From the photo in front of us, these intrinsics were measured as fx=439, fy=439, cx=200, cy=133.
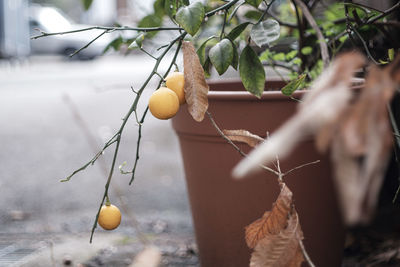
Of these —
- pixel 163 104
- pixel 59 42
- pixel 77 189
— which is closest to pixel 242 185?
pixel 163 104

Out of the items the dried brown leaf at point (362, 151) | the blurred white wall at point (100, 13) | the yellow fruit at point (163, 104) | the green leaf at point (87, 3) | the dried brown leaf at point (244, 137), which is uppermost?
the blurred white wall at point (100, 13)

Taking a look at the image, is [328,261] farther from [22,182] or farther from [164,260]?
[22,182]

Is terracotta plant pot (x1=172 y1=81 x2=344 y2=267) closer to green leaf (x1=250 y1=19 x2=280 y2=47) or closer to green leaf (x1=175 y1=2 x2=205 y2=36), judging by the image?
green leaf (x1=250 y1=19 x2=280 y2=47)

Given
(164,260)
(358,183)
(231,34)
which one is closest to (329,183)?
(231,34)

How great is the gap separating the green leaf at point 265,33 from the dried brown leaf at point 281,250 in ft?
1.11

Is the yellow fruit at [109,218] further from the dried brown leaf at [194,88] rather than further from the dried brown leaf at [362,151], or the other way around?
the dried brown leaf at [362,151]

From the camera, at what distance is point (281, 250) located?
69cm

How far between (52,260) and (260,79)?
853 mm

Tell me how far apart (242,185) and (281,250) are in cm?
37

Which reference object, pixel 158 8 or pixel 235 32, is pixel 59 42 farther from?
pixel 235 32

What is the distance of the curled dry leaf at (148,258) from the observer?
1.33 metres

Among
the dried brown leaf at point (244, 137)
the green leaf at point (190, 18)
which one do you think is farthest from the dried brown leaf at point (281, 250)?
the green leaf at point (190, 18)

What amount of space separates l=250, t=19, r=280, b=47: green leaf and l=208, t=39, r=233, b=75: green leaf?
0.06m

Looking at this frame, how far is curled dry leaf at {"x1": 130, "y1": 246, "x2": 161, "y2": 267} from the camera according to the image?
4.35 ft
